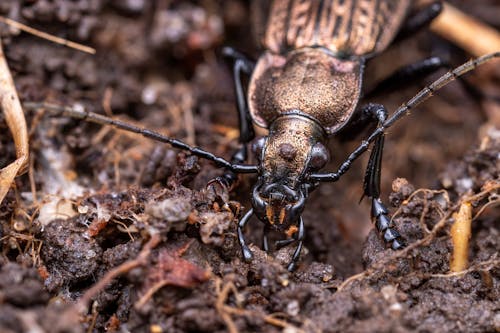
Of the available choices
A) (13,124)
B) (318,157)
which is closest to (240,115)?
(318,157)

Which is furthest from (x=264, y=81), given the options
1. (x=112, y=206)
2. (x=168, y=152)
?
(x=112, y=206)

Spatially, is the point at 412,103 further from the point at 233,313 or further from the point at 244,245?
the point at 233,313

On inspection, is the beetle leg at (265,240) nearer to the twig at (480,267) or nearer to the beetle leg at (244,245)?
the beetle leg at (244,245)

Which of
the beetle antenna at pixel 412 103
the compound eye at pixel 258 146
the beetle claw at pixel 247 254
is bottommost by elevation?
the beetle claw at pixel 247 254

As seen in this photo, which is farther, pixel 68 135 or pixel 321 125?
pixel 68 135

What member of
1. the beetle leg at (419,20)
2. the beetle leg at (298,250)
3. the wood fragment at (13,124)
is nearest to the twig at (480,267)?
the beetle leg at (298,250)

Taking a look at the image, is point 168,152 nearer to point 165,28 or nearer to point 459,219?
point 165,28
